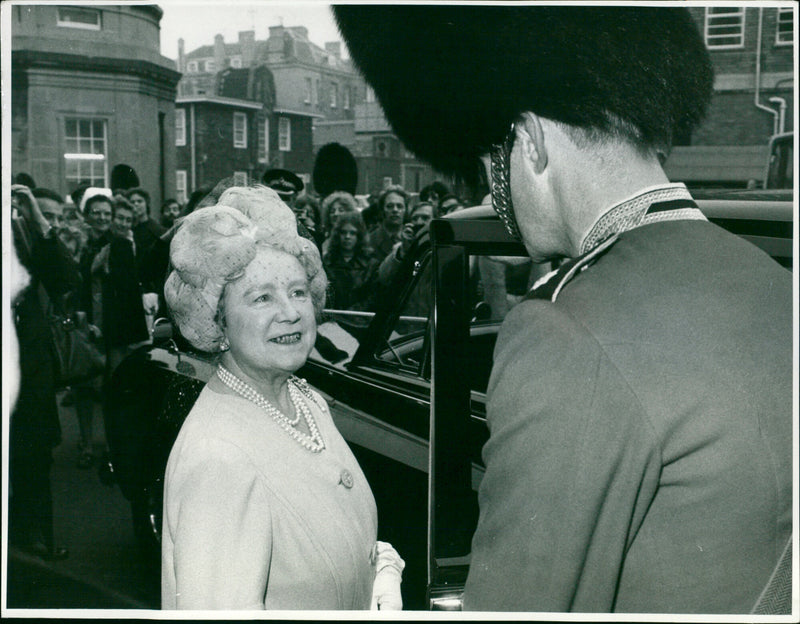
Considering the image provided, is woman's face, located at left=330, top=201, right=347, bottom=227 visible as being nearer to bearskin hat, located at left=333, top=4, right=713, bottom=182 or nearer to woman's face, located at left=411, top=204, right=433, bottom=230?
woman's face, located at left=411, top=204, right=433, bottom=230

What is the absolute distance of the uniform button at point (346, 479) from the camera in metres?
1.70

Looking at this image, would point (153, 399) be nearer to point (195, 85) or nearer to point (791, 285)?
point (195, 85)

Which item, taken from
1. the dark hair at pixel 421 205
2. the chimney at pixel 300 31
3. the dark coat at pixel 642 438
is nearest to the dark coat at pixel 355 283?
the dark hair at pixel 421 205

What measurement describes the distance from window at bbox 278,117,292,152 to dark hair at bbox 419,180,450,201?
164 cm

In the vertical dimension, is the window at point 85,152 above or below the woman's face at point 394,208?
above

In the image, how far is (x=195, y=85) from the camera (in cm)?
393

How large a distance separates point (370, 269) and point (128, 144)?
45.3 inches

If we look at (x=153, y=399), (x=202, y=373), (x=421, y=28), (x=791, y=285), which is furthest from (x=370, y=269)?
(x=791, y=285)

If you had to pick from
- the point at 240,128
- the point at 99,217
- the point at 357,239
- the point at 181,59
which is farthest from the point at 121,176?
the point at 240,128

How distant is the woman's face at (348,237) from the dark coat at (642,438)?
6.89 feet

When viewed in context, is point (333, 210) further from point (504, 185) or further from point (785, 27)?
point (504, 185)

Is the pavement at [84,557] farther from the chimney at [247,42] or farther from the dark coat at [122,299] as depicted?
the chimney at [247,42]

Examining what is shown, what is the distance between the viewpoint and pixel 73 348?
3.12 m

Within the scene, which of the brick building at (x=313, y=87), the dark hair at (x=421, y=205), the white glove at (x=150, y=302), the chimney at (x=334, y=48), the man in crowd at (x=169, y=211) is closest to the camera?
the chimney at (x=334, y=48)
